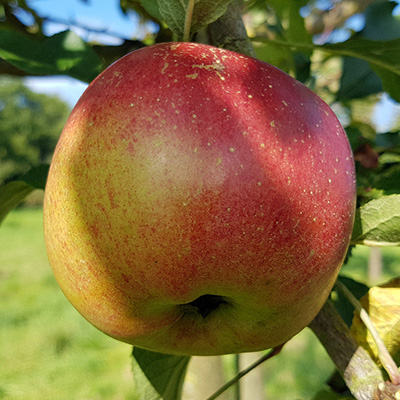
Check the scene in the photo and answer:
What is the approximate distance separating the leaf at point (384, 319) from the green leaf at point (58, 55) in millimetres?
567

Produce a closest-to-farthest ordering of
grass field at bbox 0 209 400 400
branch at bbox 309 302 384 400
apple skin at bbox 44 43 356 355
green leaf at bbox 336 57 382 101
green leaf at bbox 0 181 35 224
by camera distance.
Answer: apple skin at bbox 44 43 356 355
branch at bbox 309 302 384 400
green leaf at bbox 0 181 35 224
green leaf at bbox 336 57 382 101
grass field at bbox 0 209 400 400

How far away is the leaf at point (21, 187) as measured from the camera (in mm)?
843

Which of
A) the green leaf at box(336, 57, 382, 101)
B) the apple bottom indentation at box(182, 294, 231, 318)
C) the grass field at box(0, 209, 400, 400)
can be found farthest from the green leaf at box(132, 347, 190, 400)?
the grass field at box(0, 209, 400, 400)

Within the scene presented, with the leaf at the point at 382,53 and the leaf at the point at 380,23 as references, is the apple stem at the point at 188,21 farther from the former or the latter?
the leaf at the point at 380,23

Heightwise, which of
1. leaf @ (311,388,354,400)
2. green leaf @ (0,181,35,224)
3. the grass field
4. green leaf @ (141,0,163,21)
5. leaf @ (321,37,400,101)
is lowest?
the grass field

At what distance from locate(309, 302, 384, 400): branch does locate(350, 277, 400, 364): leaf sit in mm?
65

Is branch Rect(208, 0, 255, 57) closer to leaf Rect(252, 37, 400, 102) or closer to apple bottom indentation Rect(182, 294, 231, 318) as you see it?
leaf Rect(252, 37, 400, 102)

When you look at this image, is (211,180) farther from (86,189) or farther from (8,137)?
(8,137)

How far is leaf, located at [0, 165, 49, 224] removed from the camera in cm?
84

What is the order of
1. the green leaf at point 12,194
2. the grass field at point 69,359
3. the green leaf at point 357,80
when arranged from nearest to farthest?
the green leaf at point 12,194, the green leaf at point 357,80, the grass field at point 69,359

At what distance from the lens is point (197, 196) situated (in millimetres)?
468

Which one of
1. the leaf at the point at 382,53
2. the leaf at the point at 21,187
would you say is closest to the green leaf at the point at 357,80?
the leaf at the point at 382,53

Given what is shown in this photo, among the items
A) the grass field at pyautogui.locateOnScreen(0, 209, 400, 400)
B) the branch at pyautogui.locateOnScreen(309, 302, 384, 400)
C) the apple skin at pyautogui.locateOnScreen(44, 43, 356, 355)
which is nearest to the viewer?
the apple skin at pyautogui.locateOnScreen(44, 43, 356, 355)

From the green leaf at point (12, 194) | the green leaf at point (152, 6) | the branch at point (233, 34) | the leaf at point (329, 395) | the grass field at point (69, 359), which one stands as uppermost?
the green leaf at point (152, 6)
